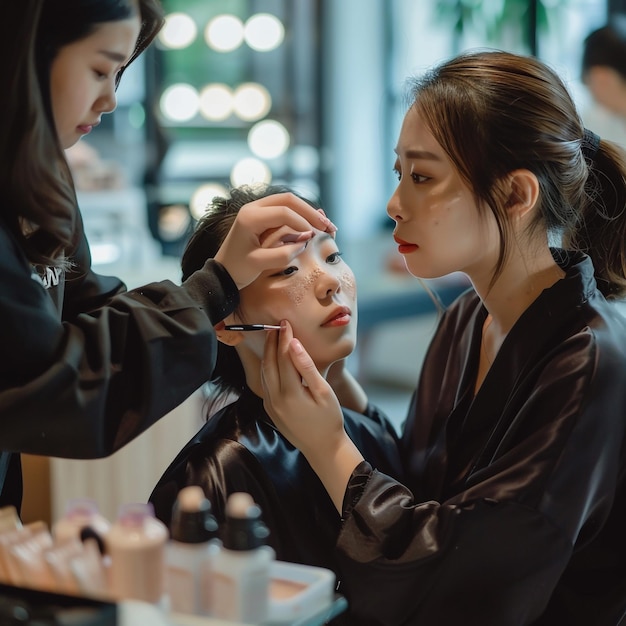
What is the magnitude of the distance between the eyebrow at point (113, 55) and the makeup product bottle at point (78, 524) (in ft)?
1.69

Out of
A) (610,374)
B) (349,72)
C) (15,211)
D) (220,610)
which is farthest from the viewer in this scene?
(349,72)

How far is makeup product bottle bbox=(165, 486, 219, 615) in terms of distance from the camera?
86cm

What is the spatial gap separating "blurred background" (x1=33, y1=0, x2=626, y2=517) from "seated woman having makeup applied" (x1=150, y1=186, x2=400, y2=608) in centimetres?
283

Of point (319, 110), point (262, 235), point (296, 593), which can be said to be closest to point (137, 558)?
point (296, 593)

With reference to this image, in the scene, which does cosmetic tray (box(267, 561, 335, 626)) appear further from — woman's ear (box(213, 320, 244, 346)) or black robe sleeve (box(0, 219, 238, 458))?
woman's ear (box(213, 320, 244, 346))

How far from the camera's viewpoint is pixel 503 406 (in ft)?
4.48

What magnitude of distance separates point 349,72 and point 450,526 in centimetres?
522

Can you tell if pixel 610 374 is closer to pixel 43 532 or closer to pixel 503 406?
pixel 503 406

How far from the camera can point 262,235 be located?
4.49ft

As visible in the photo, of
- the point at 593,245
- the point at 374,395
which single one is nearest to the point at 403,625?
the point at 593,245

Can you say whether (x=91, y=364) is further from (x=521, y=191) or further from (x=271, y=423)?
(x=521, y=191)

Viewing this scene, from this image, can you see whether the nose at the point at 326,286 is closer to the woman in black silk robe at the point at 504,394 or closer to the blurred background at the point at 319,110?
the woman in black silk robe at the point at 504,394

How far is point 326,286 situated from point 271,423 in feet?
Result: 0.76

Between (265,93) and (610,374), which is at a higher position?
(265,93)
